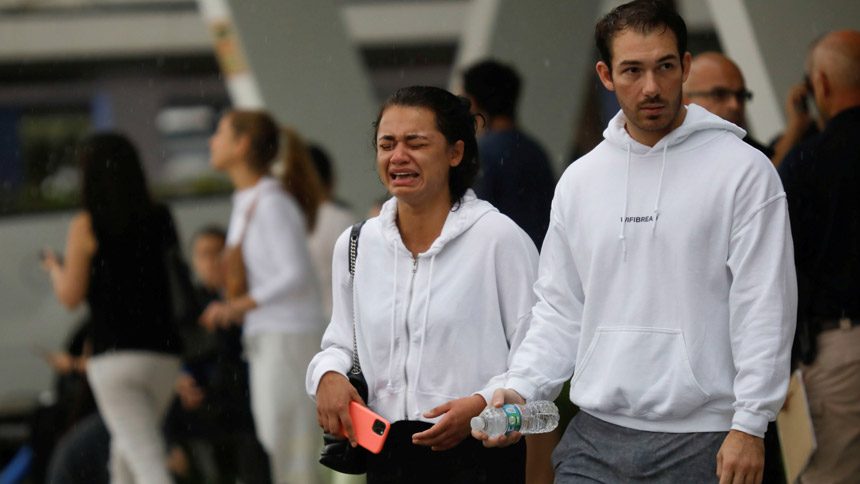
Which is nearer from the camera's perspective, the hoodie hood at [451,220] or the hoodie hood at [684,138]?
the hoodie hood at [684,138]

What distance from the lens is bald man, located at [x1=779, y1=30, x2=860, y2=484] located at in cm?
427

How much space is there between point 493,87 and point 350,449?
8.67ft

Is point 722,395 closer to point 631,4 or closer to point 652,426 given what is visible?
point 652,426

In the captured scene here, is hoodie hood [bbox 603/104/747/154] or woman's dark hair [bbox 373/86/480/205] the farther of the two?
woman's dark hair [bbox 373/86/480/205]

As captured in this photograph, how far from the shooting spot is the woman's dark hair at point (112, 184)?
631 cm

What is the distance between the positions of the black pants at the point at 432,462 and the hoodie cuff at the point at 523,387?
12.1 inches

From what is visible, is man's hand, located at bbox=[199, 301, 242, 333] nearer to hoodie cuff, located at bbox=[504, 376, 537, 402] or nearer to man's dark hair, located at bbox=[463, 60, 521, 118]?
man's dark hair, located at bbox=[463, 60, 521, 118]

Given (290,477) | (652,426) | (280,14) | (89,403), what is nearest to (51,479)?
(89,403)

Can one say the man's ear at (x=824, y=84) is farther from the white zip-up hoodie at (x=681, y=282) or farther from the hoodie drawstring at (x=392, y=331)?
the hoodie drawstring at (x=392, y=331)

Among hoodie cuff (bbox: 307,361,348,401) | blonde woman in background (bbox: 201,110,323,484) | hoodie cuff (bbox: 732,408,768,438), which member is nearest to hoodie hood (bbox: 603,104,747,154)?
hoodie cuff (bbox: 732,408,768,438)

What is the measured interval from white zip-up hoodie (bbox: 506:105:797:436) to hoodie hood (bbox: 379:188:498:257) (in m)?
0.36

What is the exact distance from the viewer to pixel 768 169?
2.94m

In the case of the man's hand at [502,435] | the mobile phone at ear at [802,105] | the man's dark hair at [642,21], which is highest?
the man's dark hair at [642,21]

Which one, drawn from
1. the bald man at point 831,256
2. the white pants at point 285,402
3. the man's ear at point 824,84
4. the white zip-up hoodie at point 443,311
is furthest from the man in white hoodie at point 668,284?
the white pants at point 285,402
